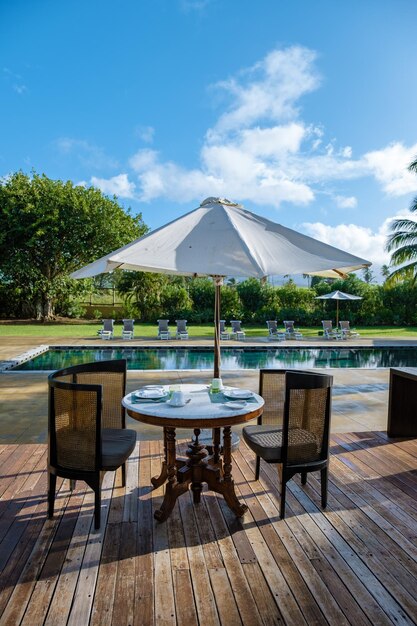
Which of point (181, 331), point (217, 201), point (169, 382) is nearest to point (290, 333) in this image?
point (181, 331)

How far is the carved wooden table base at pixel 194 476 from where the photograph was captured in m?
3.24

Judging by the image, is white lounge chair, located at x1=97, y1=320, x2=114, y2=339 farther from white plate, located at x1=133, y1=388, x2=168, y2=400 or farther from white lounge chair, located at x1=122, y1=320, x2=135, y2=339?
white plate, located at x1=133, y1=388, x2=168, y2=400

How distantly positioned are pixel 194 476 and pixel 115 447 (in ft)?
2.16

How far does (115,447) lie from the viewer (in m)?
3.35

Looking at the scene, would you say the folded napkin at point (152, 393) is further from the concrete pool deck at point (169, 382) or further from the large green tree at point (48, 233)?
the large green tree at point (48, 233)

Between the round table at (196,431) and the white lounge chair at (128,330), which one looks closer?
the round table at (196,431)

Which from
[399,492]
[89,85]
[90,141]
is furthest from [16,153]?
[399,492]

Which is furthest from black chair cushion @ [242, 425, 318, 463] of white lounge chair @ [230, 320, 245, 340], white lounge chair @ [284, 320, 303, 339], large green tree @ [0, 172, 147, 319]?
large green tree @ [0, 172, 147, 319]

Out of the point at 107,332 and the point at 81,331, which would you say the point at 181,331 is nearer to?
the point at 107,332

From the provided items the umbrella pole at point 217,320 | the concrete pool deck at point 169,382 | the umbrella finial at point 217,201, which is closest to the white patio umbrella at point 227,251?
the umbrella finial at point 217,201

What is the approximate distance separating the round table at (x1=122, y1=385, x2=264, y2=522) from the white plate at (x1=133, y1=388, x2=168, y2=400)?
49 millimetres

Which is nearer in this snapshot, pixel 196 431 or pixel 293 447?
pixel 293 447

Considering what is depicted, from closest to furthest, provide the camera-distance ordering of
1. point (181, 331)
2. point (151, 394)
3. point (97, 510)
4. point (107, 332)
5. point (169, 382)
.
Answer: point (97, 510) → point (151, 394) → point (169, 382) → point (107, 332) → point (181, 331)

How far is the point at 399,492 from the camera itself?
3.68m
